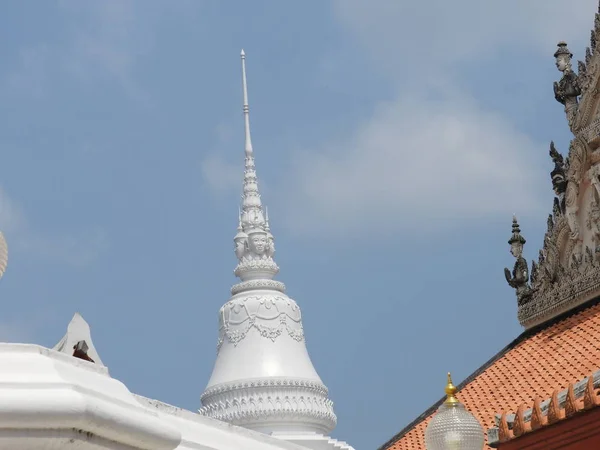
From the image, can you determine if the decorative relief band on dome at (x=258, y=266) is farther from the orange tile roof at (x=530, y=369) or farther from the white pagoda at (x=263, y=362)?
the orange tile roof at (x=530, y=369)

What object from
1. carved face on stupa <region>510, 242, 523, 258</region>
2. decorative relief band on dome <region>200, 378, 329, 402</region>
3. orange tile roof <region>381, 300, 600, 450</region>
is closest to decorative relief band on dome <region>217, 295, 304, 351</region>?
decorative relief band on dome <region>200, 378, 329, 402</region>

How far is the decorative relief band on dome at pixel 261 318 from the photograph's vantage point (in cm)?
3994

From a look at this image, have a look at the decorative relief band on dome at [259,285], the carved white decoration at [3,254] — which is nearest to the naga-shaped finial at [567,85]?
the carved white decoration at [3,254]

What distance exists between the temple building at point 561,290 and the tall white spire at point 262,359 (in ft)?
58.3

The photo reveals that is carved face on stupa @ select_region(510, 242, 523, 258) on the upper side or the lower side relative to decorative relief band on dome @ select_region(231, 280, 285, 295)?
lower

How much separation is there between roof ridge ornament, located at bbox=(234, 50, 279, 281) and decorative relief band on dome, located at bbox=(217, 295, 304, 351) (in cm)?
115

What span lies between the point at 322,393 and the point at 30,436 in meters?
33.9

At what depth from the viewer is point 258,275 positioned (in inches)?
1628

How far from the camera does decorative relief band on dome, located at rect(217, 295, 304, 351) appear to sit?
39.9 meters

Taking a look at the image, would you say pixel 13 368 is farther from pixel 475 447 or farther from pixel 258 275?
pixel 258 275

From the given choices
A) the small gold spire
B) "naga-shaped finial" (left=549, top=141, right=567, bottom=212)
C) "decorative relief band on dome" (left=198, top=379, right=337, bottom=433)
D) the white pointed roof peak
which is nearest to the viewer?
the white pointed roof peak

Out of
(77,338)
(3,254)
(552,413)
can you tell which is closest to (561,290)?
(552,413)

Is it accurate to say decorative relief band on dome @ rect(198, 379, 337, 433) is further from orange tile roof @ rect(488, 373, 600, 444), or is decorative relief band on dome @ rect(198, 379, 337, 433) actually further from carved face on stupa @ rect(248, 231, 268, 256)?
orange tile roof @ rect(488, 373, 600, 444)

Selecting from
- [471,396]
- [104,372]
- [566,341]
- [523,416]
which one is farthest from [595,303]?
[104,372]
